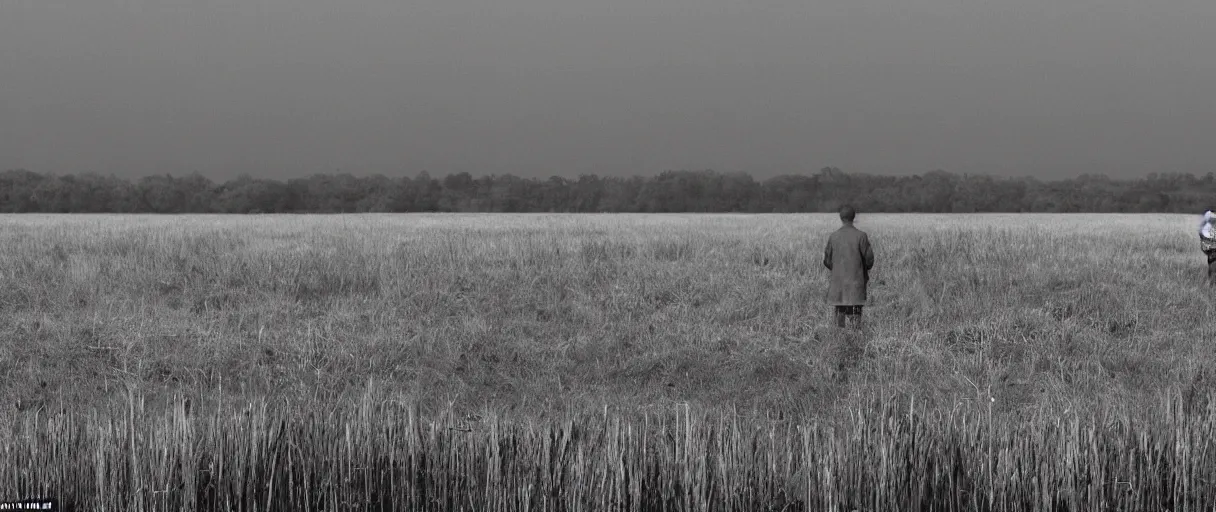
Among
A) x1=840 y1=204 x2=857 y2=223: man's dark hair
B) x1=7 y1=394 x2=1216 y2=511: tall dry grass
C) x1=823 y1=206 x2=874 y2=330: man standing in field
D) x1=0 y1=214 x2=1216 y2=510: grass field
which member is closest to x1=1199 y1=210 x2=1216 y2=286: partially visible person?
x1=0 y1=214 x2=1216 y2=510: grass field

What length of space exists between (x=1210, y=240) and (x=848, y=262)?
26.8 feet

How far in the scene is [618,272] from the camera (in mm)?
16234

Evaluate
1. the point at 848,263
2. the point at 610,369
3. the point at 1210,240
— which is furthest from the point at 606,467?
the point at 1210,240

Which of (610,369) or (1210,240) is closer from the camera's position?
(610,369)

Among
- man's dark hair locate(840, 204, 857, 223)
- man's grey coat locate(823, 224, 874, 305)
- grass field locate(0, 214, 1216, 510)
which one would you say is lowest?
grass field locate(0, 214, 1216, 510)

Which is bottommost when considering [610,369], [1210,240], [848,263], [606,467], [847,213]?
[610,369]

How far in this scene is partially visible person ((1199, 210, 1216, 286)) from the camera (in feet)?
50.7

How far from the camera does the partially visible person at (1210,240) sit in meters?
15.5

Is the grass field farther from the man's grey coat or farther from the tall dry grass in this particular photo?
the man's grey coat

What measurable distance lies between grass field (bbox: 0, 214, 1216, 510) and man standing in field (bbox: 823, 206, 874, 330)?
0.74m

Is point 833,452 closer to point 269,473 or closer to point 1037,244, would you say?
point 269,473

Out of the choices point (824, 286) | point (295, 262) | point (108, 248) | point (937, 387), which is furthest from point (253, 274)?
point (937, 387)

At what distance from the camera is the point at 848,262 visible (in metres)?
11.0

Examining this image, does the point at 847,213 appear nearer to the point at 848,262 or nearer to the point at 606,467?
the point at 848,262
